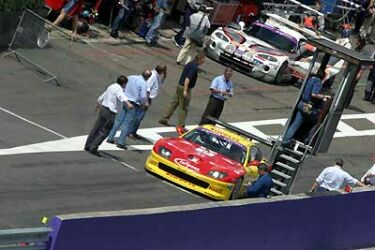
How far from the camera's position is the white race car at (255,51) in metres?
31.3

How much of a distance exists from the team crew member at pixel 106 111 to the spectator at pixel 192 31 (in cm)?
966

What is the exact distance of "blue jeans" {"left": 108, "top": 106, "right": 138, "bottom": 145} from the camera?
21984 mm

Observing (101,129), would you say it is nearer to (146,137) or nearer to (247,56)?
(146,137)

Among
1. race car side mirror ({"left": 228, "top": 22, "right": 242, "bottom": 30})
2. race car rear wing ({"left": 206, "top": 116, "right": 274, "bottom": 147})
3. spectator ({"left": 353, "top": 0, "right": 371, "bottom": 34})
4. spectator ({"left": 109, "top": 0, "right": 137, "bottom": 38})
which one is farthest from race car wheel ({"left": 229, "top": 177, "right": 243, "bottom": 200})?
spectator ({"left": 353, "top": 0, "right": 371, "bottom": 34})

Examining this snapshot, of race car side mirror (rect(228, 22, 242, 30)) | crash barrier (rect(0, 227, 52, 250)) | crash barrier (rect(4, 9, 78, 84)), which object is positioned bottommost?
crash barrier (rect(4, 9, 78, 84))

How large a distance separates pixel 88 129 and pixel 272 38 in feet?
37.9

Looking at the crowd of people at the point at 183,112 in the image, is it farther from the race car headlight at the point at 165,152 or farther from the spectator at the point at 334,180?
the race car headlight at the point at 165,152

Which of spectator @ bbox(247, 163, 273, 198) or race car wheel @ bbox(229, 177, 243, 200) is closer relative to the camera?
spectator @ bbox(247, 163, 273, 198)

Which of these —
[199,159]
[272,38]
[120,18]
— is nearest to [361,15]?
[272,38]

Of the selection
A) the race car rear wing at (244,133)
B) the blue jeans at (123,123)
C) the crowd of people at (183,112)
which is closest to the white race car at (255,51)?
the crowd of people at (183,112)

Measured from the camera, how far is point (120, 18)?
99.5 feet

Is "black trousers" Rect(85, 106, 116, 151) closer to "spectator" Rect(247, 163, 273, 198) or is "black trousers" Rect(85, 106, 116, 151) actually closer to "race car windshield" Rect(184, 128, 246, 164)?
"race car windshield" Rect(184, 128, 246, 164)

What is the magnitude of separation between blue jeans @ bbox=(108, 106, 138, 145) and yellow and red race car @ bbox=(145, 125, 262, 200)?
59.2 inches

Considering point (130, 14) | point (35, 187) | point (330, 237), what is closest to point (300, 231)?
point (330, 237)
